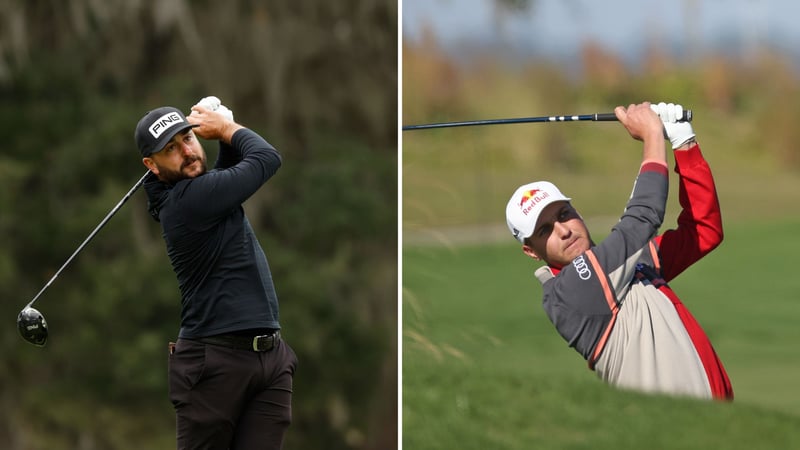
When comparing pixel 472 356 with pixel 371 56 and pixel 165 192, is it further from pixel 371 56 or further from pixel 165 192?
pixel 371 56

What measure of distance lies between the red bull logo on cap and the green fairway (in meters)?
0.68

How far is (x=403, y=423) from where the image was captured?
18.2ft

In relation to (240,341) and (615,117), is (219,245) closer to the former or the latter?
(240,341)

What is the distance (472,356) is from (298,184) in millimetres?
6177

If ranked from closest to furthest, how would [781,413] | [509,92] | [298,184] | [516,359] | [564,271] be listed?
[564,271] → [781,413] → [516,359] → [509,92] → [298,184]

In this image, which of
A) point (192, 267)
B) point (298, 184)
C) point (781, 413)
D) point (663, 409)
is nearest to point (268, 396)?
point (192, 267)

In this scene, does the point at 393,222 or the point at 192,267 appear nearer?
the point at 192,267

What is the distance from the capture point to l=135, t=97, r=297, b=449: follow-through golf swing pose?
4145 mm

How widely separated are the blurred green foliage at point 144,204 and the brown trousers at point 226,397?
6761 millimetres

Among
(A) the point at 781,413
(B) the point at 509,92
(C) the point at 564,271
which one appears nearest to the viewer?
(C) the point at 564,271

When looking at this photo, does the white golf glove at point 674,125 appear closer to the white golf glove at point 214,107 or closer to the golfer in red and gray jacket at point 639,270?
the golfer in red and gray jacket at point 639,270

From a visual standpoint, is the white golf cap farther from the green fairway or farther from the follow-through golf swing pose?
the follow-through golf swing pose

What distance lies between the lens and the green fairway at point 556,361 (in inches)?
176

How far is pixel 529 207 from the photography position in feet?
14.1
